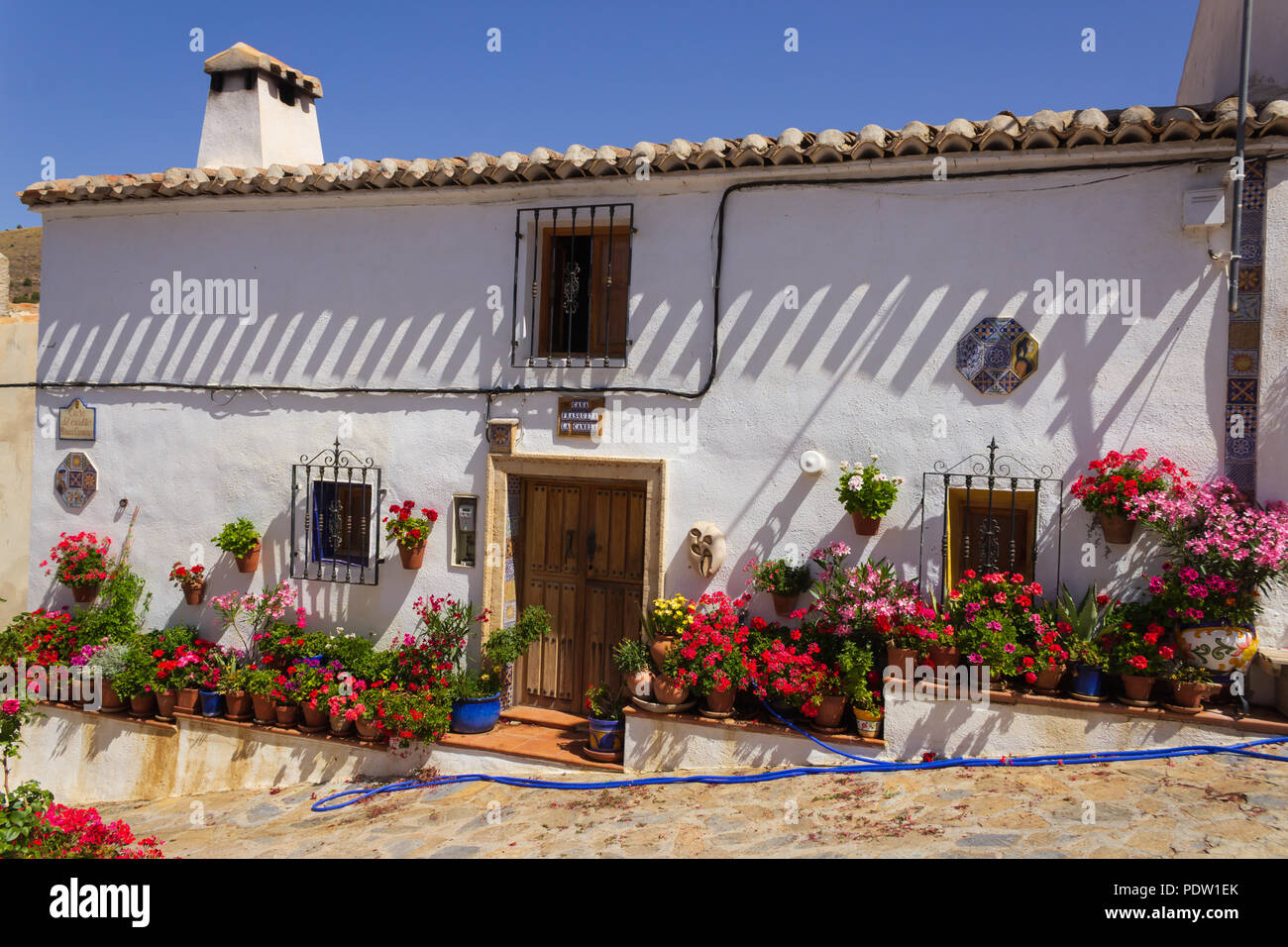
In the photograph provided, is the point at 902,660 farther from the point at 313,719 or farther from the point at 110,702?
the point at 110,702

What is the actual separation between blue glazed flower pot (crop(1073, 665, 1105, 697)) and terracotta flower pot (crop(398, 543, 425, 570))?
5240mm

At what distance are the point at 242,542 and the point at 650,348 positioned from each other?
4.20 m

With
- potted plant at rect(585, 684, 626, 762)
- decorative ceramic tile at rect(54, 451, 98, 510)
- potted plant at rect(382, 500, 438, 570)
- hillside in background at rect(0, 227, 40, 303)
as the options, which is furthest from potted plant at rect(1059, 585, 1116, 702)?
hillside in background at rect(0, 227, 40, 303)

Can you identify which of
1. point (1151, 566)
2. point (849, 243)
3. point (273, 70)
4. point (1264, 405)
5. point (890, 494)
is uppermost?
point (273, 70)

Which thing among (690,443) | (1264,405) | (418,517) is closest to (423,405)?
(418,517)

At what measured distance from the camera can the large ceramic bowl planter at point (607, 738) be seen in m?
6.88

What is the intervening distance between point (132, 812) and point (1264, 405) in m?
9.29

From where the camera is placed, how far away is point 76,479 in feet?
29.5

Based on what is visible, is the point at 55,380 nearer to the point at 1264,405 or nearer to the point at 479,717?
the point at 479,717

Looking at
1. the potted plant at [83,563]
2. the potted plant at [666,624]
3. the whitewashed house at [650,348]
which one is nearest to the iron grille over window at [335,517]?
the whitewashed house at [650,348]

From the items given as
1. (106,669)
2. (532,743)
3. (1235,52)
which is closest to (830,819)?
(532,743)

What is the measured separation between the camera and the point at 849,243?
6812 mm

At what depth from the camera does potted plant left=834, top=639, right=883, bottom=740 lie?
6.25 meters
